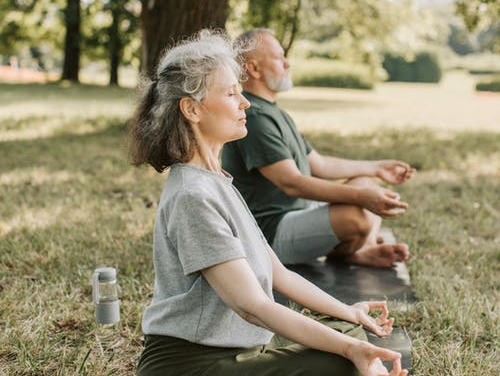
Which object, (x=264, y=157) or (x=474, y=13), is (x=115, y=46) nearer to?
(x=474, y=13)

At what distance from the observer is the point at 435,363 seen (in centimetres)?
267

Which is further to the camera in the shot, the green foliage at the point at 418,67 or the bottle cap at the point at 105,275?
the green foliage at the point at 418,67

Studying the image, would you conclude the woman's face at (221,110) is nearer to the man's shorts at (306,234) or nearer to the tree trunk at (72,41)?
the man's shorts at (306,234)

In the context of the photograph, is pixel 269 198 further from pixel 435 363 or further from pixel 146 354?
pixel 146 354

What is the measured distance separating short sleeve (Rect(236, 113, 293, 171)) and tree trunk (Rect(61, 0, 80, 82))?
22632mm

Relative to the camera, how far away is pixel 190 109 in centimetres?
211

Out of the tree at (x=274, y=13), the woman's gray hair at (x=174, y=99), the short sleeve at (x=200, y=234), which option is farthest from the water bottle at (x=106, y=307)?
the tree at (x=274, y=13)

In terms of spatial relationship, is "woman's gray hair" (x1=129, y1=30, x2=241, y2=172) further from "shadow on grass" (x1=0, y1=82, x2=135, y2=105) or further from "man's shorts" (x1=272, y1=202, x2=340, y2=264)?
"shadow on grass" (x1=0, y1=82, x2=135, y2=105)

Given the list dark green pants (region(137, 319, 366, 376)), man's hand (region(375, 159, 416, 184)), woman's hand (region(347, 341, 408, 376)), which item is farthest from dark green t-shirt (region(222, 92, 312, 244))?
woman's hand (region(347, 341, 408, 376))

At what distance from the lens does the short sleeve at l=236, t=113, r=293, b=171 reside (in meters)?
3.68

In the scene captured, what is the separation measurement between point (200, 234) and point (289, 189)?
177cm

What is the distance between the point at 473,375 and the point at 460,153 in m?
6.37

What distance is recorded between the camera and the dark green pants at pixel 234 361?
200 centimetres

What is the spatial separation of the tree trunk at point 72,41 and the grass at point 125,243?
16.1m
